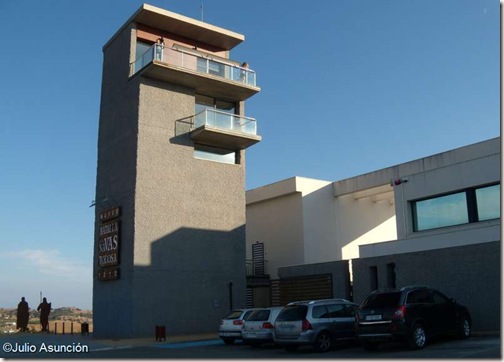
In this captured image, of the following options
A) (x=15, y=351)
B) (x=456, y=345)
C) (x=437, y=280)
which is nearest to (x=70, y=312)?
(x=15, y=351)

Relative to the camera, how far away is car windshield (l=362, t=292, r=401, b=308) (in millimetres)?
16350

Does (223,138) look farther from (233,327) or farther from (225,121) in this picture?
(233,327)

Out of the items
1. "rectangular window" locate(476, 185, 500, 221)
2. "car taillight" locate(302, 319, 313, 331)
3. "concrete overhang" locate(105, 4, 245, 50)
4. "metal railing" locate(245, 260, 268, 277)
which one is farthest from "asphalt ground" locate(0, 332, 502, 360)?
"concrete overhang" locate(105, 4, 245, 50)

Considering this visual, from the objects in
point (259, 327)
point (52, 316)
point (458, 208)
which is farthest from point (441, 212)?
point (52, 316)

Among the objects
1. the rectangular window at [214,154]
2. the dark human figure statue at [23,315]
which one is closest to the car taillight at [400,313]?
the rectangular window at [214,154]

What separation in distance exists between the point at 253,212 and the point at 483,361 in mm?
26249

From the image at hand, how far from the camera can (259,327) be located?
773 inches

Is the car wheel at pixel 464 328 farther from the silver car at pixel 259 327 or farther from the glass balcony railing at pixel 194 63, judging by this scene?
the glass balcony railing at pixel 194 63

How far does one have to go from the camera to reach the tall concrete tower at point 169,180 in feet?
88.6

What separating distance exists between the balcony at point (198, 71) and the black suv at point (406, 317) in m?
15.8

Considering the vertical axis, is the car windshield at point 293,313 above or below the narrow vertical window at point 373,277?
below

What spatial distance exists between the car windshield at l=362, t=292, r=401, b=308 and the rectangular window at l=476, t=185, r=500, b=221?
8.96 meters

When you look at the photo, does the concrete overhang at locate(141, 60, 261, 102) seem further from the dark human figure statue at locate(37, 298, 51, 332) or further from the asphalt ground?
the dark human figure statue at locate(37, 298, 51, 332)

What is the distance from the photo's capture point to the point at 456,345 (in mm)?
16234
